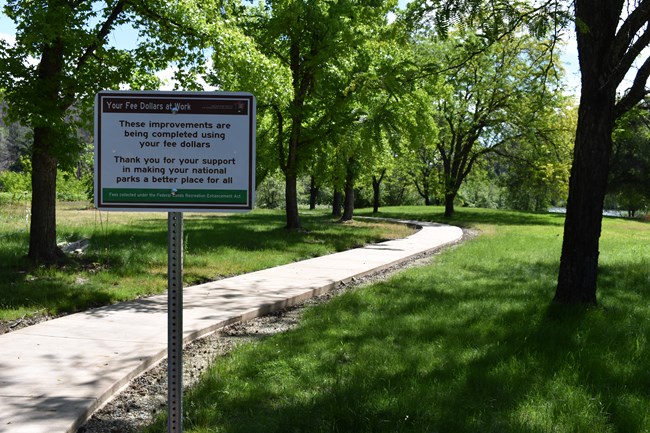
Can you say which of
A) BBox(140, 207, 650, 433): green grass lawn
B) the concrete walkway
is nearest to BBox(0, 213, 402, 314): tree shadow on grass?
the concrete walkway

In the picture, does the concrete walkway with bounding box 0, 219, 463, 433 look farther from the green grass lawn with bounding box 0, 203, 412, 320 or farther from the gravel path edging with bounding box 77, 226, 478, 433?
the green grass lawn with bounding box 0, 203, 412, 320

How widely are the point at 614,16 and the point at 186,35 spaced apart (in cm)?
722

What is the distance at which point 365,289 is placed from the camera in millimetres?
10055

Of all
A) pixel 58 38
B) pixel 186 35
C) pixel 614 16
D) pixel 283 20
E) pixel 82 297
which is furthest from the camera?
pixel 283 20

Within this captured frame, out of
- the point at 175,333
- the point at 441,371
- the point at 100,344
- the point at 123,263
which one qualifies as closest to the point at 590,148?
the point at 441,371

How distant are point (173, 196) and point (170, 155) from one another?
21cm

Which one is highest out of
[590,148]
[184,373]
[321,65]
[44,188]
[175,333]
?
[321,65]

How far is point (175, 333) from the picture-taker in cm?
324

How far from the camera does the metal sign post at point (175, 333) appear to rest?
10.5 ft

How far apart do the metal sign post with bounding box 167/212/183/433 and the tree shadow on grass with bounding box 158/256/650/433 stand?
946mm

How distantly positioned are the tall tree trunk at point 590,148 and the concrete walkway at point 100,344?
3935 mm

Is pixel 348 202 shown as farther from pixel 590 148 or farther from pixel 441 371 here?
pixel 441 371

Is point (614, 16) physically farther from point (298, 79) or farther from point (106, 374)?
point (298, 79)

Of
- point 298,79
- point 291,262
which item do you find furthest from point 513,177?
point 291,262
